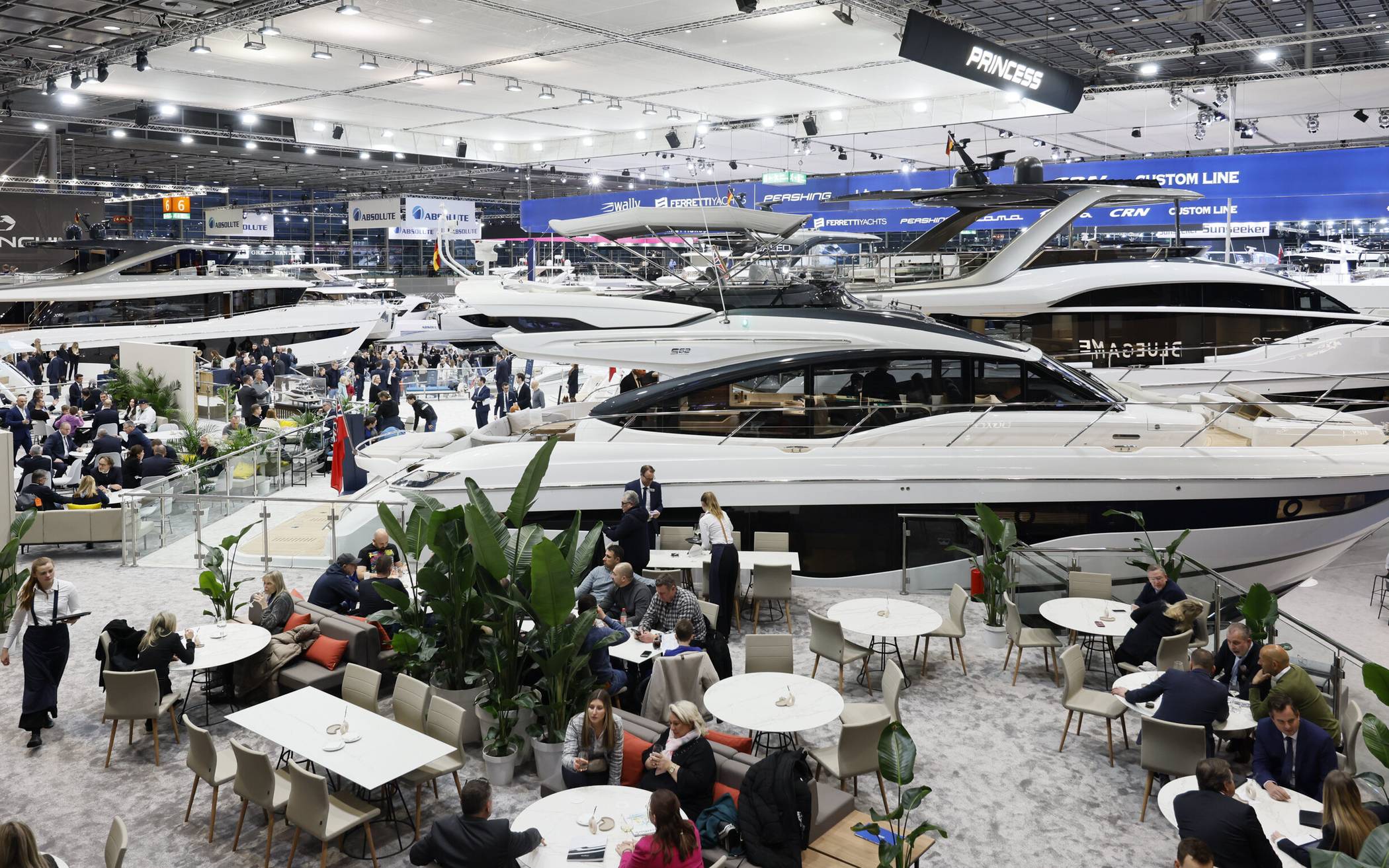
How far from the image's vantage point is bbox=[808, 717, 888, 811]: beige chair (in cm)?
537

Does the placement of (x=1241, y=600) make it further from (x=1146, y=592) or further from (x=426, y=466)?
(x=426, y=466)

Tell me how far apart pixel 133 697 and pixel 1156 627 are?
6.44 meters

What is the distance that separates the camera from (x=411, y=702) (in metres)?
5.73

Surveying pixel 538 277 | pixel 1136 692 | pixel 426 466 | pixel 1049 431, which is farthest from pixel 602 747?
pixel 538 277

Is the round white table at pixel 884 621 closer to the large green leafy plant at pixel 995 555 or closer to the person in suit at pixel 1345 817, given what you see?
the large green leafy plant at pixel 995 555

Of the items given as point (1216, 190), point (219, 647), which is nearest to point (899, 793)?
point (219, 647)

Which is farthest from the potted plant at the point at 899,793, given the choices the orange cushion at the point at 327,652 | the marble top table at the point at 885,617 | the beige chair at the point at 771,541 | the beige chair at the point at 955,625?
the beige chair at the point at 771,541

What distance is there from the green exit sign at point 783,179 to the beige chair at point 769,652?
21.4 metres

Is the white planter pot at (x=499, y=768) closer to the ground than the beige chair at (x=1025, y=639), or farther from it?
closer to the ground

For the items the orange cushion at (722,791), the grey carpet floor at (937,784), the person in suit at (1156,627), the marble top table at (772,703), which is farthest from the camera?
the person in suit at (1156,627)

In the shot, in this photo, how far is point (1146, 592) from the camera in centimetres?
706

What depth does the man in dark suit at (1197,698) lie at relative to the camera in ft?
17.7

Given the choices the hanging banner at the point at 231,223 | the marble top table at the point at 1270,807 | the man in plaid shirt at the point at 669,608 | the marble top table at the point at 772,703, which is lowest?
the marble top table at the point at 1270,807

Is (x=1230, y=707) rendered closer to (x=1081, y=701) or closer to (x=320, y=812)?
(x=1081, y=701)
